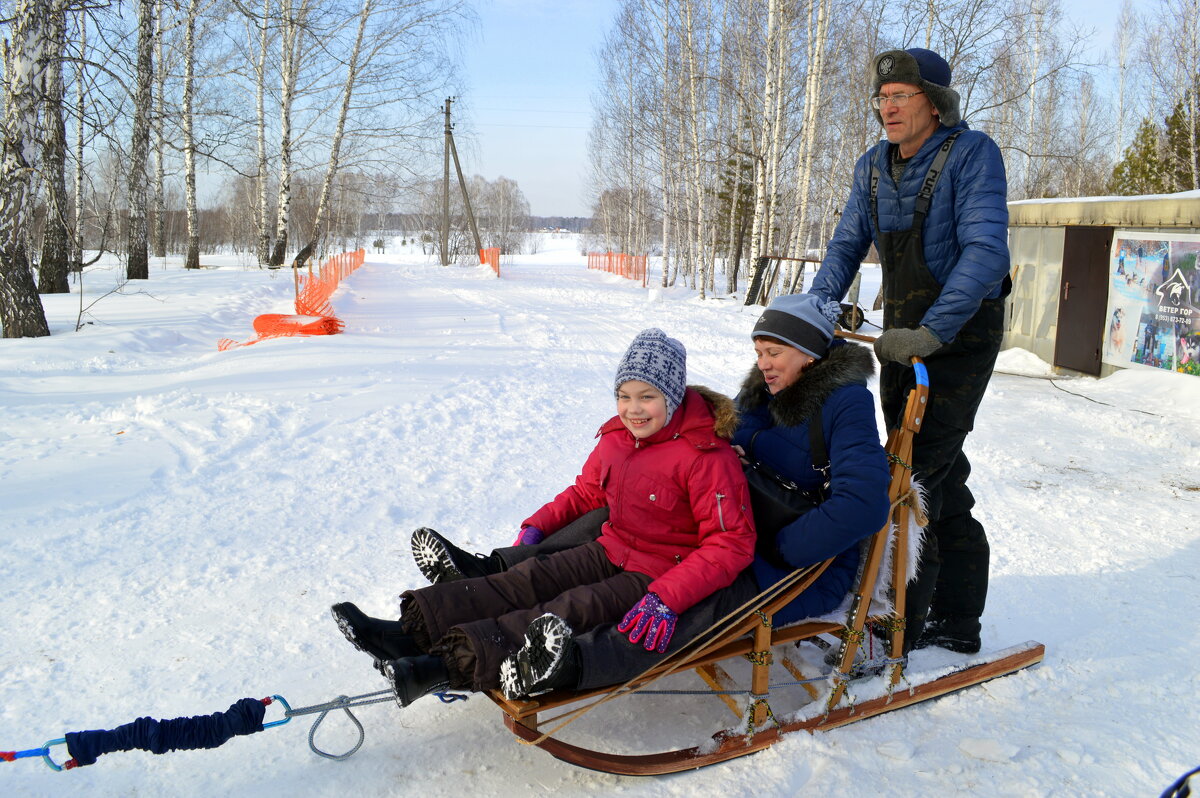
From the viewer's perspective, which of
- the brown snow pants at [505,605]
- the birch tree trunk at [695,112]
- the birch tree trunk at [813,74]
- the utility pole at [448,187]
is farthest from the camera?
the utility pole at [448,187]

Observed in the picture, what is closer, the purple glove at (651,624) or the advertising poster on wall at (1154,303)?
the purple glove at (651,624)

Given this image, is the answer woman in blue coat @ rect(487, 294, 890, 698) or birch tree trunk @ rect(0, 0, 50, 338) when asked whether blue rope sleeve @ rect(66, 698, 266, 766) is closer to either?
woman in blue coat @ rect(487, 294, 890, 698)

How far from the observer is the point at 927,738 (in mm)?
2578

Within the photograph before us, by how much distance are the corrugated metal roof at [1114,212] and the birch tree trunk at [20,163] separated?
932 centimetres

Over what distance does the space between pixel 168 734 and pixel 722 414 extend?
1764mm

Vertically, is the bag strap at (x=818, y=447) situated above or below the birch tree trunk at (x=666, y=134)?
below

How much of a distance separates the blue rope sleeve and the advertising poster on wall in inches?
363

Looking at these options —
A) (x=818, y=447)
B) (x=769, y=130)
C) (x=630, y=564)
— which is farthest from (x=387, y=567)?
(x=769, y=130)

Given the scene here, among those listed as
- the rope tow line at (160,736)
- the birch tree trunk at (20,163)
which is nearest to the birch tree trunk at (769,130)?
the birch tree trunk at (20,163)

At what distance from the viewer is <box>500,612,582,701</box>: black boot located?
6.68 ft

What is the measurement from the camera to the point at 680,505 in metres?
2.55

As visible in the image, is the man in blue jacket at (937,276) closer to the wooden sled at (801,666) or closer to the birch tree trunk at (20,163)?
the wooden sled at (801,666)

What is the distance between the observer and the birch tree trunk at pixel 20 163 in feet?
24.6

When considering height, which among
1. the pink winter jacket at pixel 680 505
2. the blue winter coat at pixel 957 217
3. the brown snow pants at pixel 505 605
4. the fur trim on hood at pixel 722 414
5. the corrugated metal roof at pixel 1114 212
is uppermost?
the corrugated metal roof at pixel 1114 212
